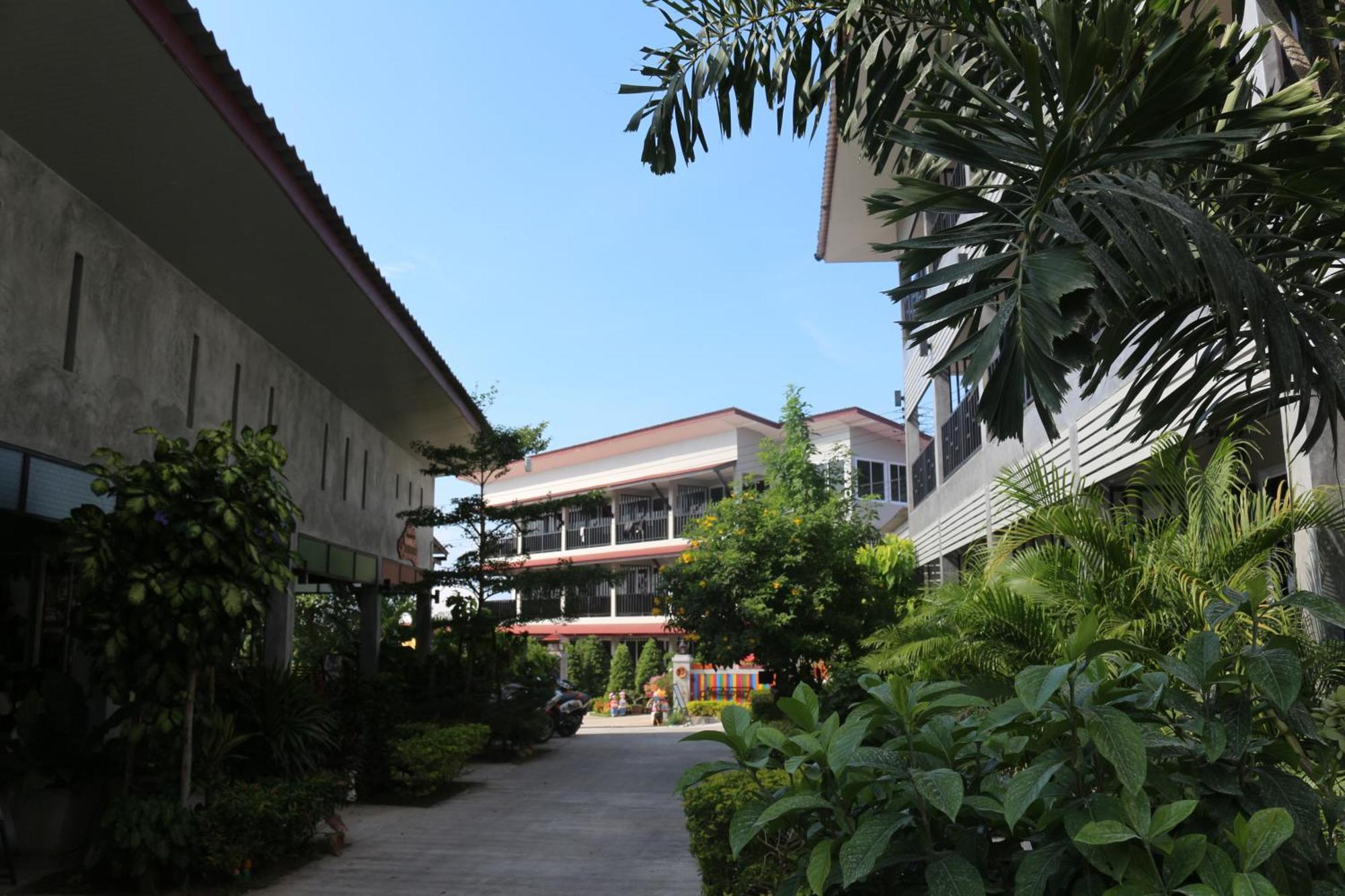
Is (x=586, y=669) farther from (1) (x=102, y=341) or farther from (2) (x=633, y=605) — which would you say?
(1) (x=102, y=341)

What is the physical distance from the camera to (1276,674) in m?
2.64

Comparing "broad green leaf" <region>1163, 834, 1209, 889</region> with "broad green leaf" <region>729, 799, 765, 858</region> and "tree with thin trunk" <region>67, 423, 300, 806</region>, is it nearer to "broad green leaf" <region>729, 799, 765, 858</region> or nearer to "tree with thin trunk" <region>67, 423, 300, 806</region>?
"broad green leaf" <region>729, 799, 765, 858</region>

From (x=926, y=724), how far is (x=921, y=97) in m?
3.30

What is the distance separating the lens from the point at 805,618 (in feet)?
54.6

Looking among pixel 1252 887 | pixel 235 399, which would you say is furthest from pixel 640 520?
pixel 1252 887

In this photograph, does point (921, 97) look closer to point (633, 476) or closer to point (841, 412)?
point (841, 412)

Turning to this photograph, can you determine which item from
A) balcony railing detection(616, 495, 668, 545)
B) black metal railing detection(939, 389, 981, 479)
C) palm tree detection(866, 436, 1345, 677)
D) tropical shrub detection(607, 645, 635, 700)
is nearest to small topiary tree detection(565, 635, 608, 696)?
tropical shrub detection(607, 645, 635, 700)

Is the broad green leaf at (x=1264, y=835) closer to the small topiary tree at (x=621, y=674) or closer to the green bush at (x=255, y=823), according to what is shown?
the green bush at (x=255, y=823)

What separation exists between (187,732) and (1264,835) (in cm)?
727

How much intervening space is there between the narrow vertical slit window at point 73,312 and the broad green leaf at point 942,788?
25.0 feet

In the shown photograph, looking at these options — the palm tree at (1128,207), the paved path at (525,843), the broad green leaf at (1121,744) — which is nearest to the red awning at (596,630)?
the paved path at (525,843)

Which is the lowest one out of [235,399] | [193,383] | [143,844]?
[143,844]

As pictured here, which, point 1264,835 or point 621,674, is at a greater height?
point 1264,835

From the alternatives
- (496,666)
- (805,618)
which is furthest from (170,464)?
(496,666)
